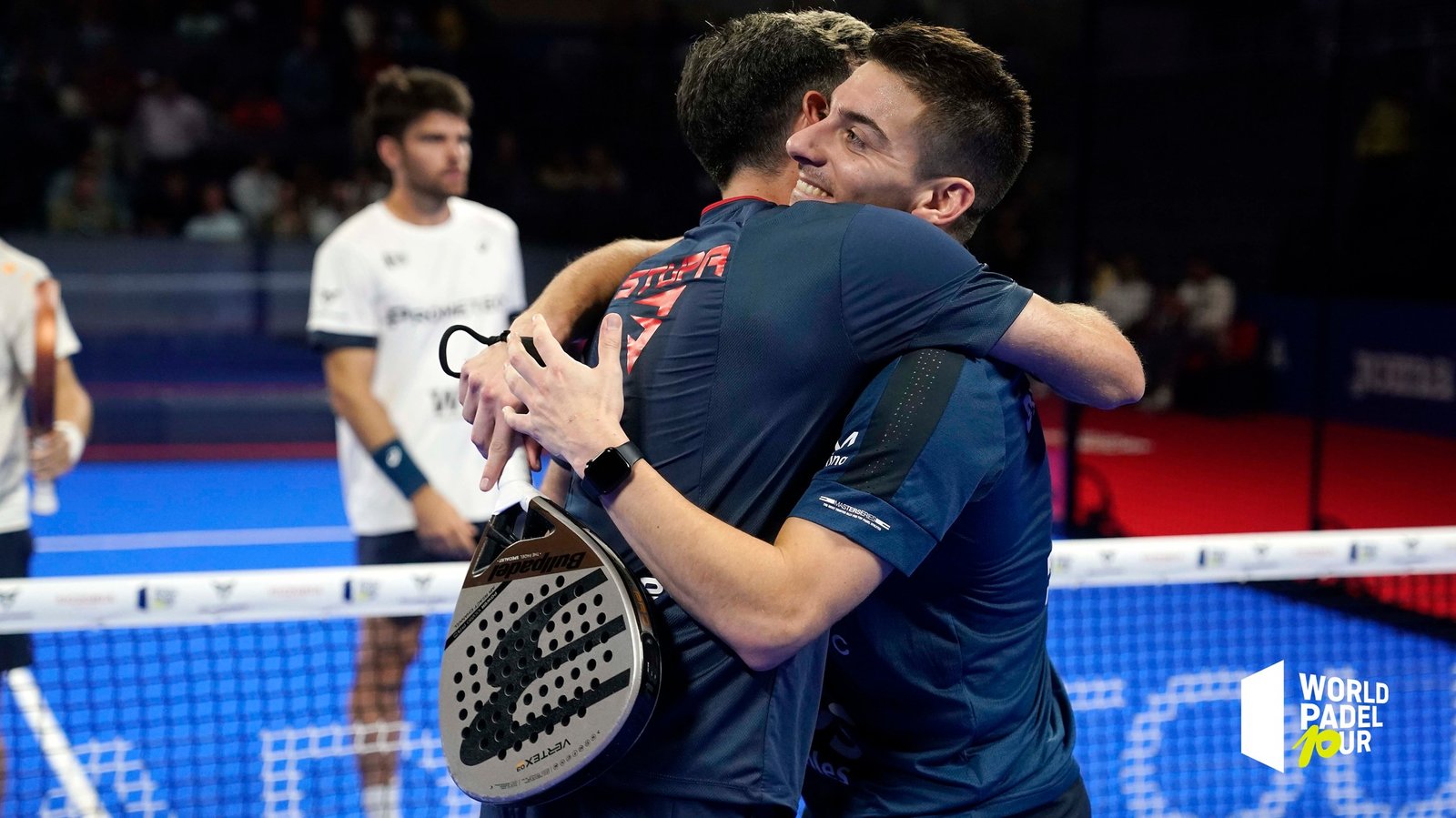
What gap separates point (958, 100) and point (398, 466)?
292 cm

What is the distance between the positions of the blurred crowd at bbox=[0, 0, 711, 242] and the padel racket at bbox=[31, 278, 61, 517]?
10.4 meters

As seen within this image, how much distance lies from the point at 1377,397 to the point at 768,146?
34.0ft

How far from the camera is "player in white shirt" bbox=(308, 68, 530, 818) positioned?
446cm

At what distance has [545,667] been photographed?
1698 millimetres

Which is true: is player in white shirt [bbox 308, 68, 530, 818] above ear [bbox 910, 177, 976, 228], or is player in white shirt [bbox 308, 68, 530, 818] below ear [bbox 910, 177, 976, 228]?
below

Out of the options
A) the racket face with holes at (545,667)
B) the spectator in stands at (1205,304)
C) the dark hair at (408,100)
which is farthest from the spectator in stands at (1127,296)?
the racket face with holes at (545,667)

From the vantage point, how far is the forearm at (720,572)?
157 centimetres

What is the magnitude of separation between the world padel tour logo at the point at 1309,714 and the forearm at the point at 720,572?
204 centimetres

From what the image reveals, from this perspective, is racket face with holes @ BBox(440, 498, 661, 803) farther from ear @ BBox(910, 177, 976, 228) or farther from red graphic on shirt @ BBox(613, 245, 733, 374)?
ear @ BBox(910, 177, 976, 228)

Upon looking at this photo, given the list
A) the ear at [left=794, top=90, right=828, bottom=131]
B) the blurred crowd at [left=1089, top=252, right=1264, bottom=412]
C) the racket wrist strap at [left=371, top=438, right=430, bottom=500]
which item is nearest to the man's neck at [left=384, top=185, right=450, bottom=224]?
the racket wrist strap at [left=371, top=438, right=430, bottom=500]

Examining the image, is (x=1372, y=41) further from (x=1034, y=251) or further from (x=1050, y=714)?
(x=1050, y=714)

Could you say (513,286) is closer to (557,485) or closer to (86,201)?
(557,485)

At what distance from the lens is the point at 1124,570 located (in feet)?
10.8

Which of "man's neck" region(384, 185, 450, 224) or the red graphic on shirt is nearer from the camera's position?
the red graphic on shirt
